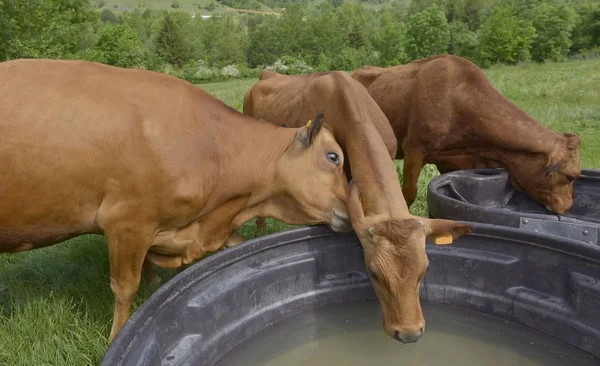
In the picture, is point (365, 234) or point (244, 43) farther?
point (244, 43)

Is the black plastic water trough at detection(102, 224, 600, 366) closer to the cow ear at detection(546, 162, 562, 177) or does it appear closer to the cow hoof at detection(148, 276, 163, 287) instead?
the cow hoof at detection(148, 276, 163, 287)

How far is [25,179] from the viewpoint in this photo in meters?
2.82

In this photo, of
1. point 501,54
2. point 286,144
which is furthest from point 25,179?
point 501,54

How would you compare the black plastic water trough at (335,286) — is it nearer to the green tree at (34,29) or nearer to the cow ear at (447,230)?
the cow ear at (447,230)

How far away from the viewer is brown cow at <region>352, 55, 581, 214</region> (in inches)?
175

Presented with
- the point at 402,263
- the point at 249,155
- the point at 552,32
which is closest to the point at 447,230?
the point at 402,263

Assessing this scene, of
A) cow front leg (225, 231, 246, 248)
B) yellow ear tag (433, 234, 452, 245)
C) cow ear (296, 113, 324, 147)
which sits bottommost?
cow front leg (225, 231, 246, 248)

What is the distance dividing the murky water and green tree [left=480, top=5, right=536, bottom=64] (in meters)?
53.0

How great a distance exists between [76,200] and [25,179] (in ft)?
0.93

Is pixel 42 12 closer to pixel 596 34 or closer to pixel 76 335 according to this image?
pixel 76 335

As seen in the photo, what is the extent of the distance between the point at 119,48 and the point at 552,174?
5808 centimetres

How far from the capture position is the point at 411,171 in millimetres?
5355

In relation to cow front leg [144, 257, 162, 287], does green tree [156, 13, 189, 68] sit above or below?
below

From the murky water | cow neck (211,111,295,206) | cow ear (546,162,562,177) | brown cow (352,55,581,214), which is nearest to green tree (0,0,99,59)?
brown cow (352,55,581,214)
